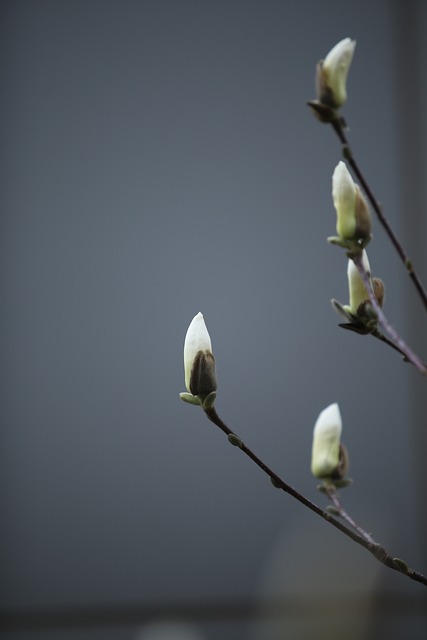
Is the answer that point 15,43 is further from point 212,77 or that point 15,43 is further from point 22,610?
point 22,610

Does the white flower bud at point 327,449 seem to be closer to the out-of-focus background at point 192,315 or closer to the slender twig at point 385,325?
the slender twig at point 385,325

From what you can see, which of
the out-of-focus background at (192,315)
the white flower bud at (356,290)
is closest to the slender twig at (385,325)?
the white flower bud at (356,290)

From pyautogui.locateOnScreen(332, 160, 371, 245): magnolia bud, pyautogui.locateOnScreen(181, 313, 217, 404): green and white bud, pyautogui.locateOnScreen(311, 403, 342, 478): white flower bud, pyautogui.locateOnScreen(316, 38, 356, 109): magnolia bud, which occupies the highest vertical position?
pyautogui.locateOnScreen(316, 38, 356, 109): magnolia bud

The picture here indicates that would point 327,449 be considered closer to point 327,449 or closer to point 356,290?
point 327,449

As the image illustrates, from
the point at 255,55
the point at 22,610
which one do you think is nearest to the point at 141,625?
the point at 22,610

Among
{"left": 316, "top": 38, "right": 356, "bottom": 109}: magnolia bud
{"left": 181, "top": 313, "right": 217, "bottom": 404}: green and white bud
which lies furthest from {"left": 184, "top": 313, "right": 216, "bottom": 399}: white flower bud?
{"left": 316, "top": 38, "right": 356, "bottom": 109}: magnolia bud

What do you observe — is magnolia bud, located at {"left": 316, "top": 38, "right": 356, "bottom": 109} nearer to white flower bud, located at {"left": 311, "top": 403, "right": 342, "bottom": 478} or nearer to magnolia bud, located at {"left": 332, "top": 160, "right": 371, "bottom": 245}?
magnolia bud, located at {"left": 332, "top": 160, "right": 371, "bottom": 245}
